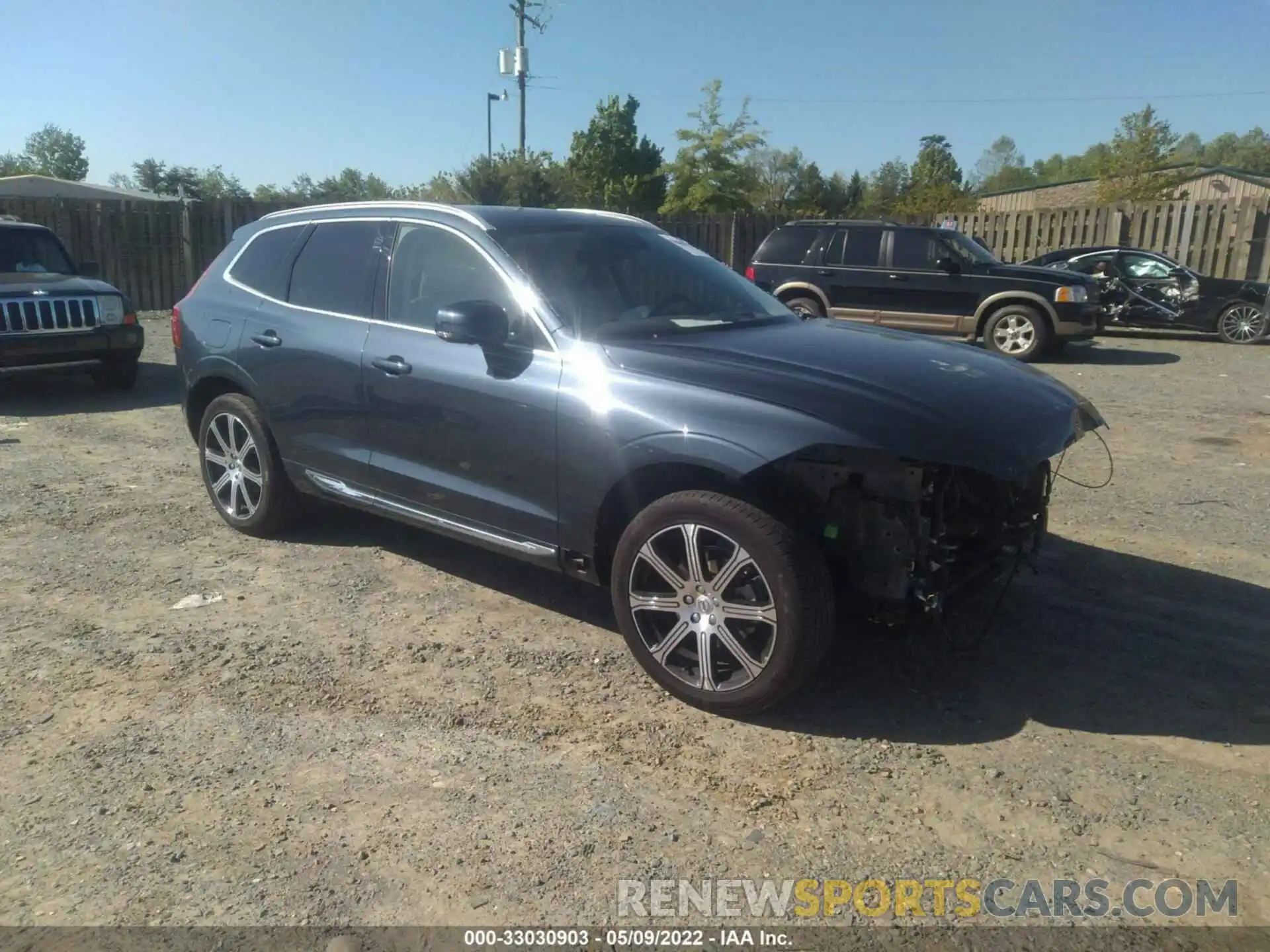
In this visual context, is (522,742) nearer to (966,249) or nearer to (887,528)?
(887,528)

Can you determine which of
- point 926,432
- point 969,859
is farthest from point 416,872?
point 926,432

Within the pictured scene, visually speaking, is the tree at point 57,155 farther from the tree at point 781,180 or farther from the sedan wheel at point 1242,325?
the sedan wheel at point 1242,325

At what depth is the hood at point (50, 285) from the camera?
924 cm

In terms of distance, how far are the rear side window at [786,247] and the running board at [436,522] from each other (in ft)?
34.0

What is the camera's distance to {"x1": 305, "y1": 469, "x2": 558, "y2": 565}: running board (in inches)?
163

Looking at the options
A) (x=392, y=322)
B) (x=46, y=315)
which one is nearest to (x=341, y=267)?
(x=392, y=322)

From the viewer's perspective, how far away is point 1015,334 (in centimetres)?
1309

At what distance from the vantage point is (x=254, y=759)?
3340mm

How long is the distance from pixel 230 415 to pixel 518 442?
2292 mm

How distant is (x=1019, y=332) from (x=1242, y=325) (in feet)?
15.4

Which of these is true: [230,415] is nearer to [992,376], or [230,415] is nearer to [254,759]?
[254,759]

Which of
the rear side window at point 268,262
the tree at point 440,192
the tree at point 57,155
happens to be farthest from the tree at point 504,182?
the tree at point 57,155

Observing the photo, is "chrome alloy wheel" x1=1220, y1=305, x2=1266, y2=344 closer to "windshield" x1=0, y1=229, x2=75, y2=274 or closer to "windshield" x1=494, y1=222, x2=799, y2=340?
"windshield" x1=494, y1=222, x2=799, y2=340

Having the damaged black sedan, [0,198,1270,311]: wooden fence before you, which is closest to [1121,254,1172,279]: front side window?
the damaged black sedan
